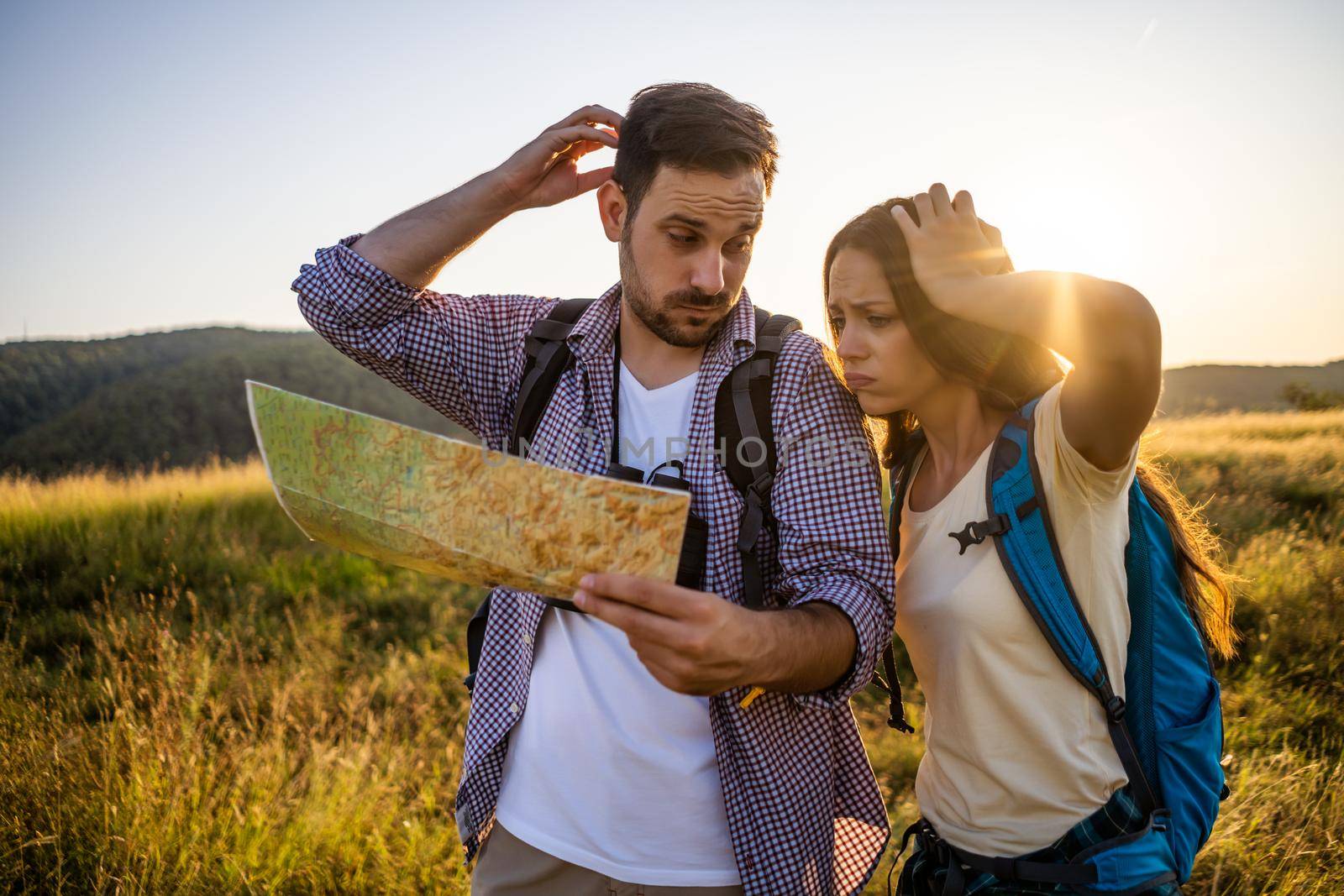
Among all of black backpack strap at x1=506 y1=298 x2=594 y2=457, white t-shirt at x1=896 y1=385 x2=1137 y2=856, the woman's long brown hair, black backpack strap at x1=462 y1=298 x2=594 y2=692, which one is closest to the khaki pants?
black backpack strap at x1=462 y1=298 x2=594 y2=692

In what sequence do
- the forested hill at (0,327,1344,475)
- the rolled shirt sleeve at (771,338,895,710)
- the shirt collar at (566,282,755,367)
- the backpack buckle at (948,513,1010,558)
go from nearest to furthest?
the rolled shirt sleeve at (771,338,895,710), the backpack buckle at (948,513,1010,558), the shirt collar at (566,282,755,367), the forested hill at (0,327,1344,475)

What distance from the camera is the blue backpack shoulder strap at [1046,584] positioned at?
1.91 m

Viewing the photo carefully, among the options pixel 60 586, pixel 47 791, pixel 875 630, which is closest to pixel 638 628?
pixel 875 630

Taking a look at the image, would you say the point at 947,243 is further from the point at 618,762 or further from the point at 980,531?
the point at 618,762

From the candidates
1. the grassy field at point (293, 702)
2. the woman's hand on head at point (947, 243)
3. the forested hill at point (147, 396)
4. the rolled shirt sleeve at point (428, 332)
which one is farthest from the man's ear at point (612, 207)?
the forested hill at point (147, 396)

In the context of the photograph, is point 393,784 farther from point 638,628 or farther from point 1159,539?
point 1159,539

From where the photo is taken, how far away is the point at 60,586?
7582 mm

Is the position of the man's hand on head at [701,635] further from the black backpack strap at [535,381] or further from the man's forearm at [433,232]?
the man's forearm at [433,232]

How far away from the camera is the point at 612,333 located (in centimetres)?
233

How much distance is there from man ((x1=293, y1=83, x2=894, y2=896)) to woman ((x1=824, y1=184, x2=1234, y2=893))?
26cm

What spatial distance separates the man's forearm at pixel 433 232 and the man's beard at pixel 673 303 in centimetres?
44

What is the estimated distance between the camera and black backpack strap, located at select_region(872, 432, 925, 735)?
7.43 ft

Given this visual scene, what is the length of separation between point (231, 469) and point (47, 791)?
12044 mm

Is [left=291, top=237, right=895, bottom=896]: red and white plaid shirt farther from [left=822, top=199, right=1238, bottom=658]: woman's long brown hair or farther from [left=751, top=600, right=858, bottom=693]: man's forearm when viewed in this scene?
[left=822, top=199, right=1238, bottom=658]: woman's long brown hair
